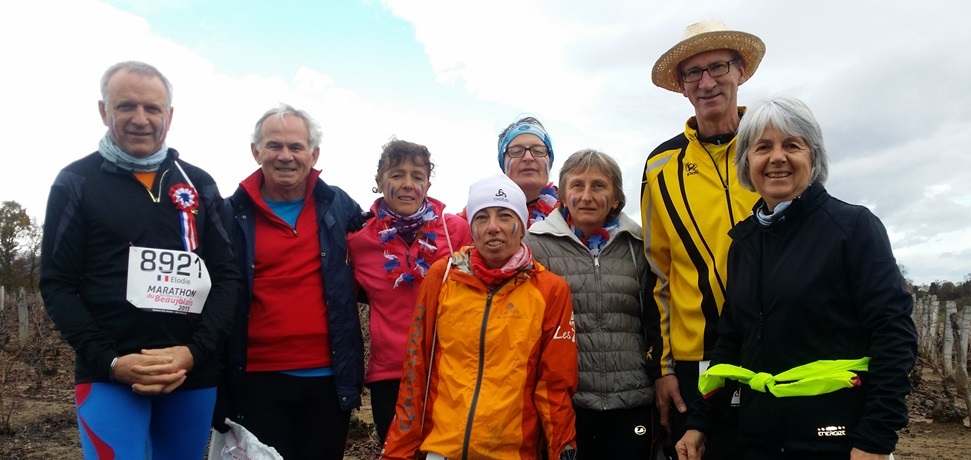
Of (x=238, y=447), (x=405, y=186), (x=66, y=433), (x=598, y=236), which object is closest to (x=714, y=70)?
(x=598, y=236)

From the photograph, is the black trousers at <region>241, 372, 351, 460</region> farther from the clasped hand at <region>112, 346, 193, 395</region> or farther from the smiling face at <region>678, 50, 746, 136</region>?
the smiling face at <region>678, 50, 746, 136</region>

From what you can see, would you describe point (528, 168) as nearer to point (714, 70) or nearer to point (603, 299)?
point (603, 299)

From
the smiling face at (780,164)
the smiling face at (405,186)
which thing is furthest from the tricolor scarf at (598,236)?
the smiling face at (780,164)

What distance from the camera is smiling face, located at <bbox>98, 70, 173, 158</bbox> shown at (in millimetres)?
2924

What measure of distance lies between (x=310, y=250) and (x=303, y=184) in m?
0.39

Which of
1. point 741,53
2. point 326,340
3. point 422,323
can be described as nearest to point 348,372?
point 326,340

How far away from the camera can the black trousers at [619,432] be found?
A: 321 cm

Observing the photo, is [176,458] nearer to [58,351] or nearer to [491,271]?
[491,271]

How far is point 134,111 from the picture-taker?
9.62 feet

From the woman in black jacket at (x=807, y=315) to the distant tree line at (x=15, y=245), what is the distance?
3298 centimetres

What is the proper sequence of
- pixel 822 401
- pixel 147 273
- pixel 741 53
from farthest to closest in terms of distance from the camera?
1. pixel 741 53
2. pixel 147 273
3. pixel 822 401

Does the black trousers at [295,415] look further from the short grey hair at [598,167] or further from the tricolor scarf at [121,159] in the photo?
the short grey hair at [598,167]

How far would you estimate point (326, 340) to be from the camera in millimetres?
3494

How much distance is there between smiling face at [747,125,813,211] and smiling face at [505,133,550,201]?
5.78 feet
